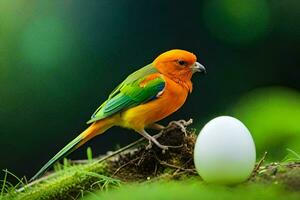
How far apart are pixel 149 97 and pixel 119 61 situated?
3.18 ft

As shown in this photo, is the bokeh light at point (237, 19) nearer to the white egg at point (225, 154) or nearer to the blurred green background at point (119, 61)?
the blurred green background at point (119, 61)

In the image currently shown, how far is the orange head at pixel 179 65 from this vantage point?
1961 mm

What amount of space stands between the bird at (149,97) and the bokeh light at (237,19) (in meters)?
1.02

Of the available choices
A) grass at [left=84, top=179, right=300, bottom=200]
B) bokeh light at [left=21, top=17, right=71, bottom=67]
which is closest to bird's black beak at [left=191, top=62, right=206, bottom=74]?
grass at [left=84, top=179, right=300, bottom=200]

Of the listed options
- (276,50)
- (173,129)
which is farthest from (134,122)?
(276,50)

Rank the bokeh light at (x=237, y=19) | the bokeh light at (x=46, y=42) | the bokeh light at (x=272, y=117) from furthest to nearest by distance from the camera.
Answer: the bokeh light at (x=237, y=19)
the bokeh light at (x=46, y=42)
the bokeh light at (x=272, y=117)

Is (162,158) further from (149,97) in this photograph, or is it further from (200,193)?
(200,193)

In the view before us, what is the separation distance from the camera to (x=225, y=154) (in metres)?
1.69

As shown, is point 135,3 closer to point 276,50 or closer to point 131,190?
point 276,50

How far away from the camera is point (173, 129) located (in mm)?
1953

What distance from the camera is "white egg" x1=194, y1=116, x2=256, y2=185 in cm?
170

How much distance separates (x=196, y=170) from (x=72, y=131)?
112cm

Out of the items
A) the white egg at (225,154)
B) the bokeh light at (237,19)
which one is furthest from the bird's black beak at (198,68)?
the bokeh light at (237,19)

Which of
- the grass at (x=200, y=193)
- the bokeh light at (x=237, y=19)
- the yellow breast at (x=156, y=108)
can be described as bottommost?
the grass at (x=200, y=193)
